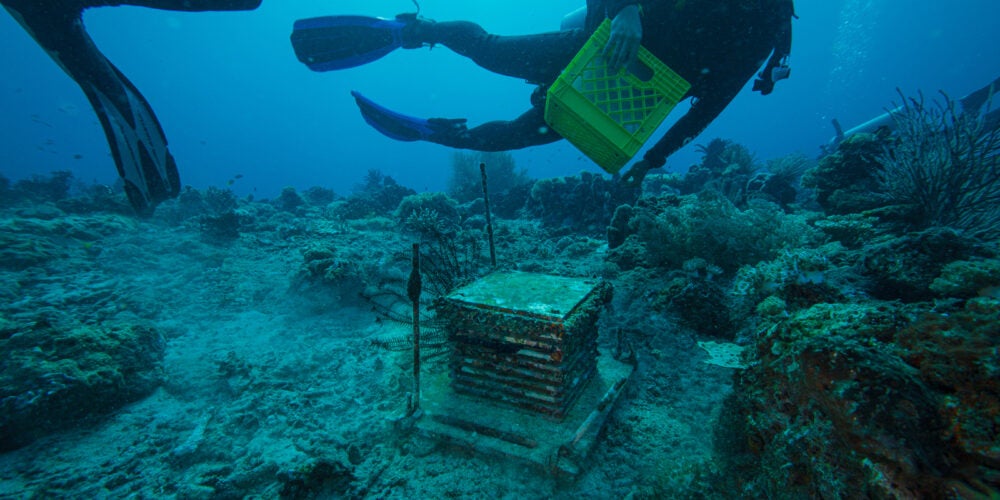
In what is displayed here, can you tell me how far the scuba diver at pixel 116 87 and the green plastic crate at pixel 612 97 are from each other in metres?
3.57

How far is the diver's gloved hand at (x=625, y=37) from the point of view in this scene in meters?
3.11

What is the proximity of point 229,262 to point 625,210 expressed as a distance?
7.52 metres

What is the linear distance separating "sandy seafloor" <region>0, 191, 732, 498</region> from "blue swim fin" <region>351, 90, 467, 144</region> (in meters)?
2.48

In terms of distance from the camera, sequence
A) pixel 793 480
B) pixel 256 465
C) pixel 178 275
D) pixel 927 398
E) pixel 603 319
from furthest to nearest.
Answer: pixel 178 275, pixel 603 319, pixel 256 465, pixel 793 480, pixel 927 398

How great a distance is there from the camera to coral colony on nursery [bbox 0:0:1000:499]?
4.70ft

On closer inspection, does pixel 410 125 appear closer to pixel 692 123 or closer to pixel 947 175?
pixel 692 123

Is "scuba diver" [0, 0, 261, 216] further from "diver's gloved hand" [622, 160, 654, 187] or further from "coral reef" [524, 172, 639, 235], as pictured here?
"coral reef" [524, 172, 639, 235]

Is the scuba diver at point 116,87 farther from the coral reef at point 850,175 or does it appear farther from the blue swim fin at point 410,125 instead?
A: the coral reef at point 850,175

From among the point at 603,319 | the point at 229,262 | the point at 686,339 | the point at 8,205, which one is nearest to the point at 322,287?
the point at 229,262

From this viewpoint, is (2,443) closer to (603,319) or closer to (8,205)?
(603,319)

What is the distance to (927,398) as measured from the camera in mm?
1299

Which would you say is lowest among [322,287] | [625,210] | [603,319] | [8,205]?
[603,319]

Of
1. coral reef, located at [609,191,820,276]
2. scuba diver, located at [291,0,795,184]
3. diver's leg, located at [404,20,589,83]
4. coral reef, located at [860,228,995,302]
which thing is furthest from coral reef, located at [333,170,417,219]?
coral reef, located at [860,228,995,302]

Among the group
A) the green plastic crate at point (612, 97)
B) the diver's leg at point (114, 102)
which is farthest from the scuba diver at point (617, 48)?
the diver's leg at point (114, 102)
